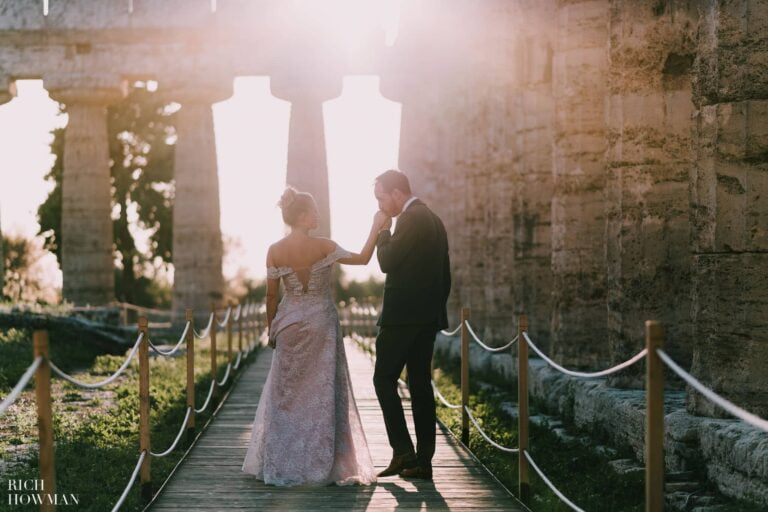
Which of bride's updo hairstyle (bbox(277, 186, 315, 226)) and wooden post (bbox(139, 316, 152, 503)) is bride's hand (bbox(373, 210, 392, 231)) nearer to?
bride's updo hairstyle (bbox(277, 186, 315, 226))

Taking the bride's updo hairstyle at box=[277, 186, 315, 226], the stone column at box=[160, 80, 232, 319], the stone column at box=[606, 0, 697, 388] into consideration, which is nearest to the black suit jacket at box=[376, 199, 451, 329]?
the bride's updo hairstyle at box=[277, 186, 315, 226]

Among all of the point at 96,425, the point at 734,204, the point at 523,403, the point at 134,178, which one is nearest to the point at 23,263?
the point at 134,178

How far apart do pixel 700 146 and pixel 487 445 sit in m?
3.79

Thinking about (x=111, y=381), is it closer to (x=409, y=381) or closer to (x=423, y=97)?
(x=409, y=381)

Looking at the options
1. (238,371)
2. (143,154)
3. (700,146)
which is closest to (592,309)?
(700,146)

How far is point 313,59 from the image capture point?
2816 centimetres

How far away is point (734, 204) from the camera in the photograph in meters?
7.88

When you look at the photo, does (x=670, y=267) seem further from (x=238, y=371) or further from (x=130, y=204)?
(x=130, y=204)

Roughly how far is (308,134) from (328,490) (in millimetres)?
20871

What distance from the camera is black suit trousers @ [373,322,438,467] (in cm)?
883

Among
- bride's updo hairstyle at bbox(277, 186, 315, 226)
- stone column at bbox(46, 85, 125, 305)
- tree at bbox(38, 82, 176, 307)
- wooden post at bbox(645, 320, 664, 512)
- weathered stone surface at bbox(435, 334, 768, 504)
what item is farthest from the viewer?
tree at bbox(38, 82, 176, 307)

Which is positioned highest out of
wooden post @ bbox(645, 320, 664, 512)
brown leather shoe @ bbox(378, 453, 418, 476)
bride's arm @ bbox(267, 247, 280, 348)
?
bride's arm @ bbox(267, 247, 280, 348)

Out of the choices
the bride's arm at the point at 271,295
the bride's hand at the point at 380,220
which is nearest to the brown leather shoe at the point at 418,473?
the bride's arm at the point at 271,295

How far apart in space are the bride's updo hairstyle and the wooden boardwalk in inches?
79.9
